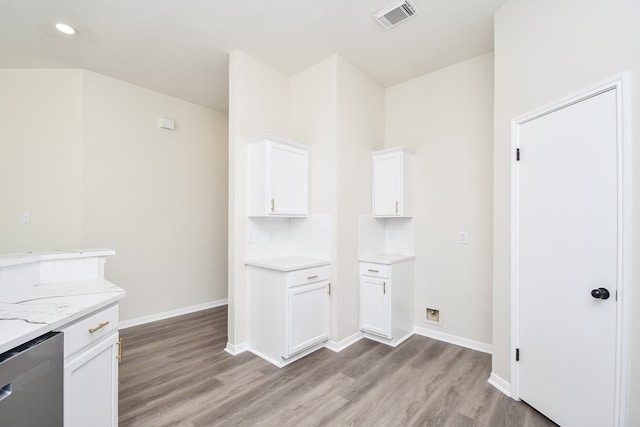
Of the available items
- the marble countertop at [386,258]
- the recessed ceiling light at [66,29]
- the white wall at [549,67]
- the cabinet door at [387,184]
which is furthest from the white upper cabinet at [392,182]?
the recessed ceiling light at [66,29]

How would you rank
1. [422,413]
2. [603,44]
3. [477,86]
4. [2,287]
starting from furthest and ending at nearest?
[477,86] < [422,413] < [603,44] < [2,287]

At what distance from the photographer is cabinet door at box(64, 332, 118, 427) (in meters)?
1.25

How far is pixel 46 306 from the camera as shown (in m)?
1.33

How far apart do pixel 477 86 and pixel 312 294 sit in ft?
9.05

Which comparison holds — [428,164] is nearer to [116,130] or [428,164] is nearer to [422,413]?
[422,413]

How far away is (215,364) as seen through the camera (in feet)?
8.86

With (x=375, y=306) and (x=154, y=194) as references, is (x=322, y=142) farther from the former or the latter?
A: (x=154, y=194)

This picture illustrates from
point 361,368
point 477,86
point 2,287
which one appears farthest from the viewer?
point 477,86

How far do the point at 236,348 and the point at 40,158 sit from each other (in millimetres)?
2914

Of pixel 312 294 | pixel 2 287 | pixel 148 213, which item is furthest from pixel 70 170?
pixel 312 294

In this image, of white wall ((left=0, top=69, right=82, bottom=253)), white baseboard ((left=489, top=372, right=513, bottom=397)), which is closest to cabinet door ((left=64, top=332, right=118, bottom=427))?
white wall ((left=0, top=69, right=82, bottom=253))

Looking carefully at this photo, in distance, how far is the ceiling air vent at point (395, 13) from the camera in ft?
7.76

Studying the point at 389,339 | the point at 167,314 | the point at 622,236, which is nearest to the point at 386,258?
the point at 389,339

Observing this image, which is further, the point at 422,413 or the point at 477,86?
the point at 477,86
